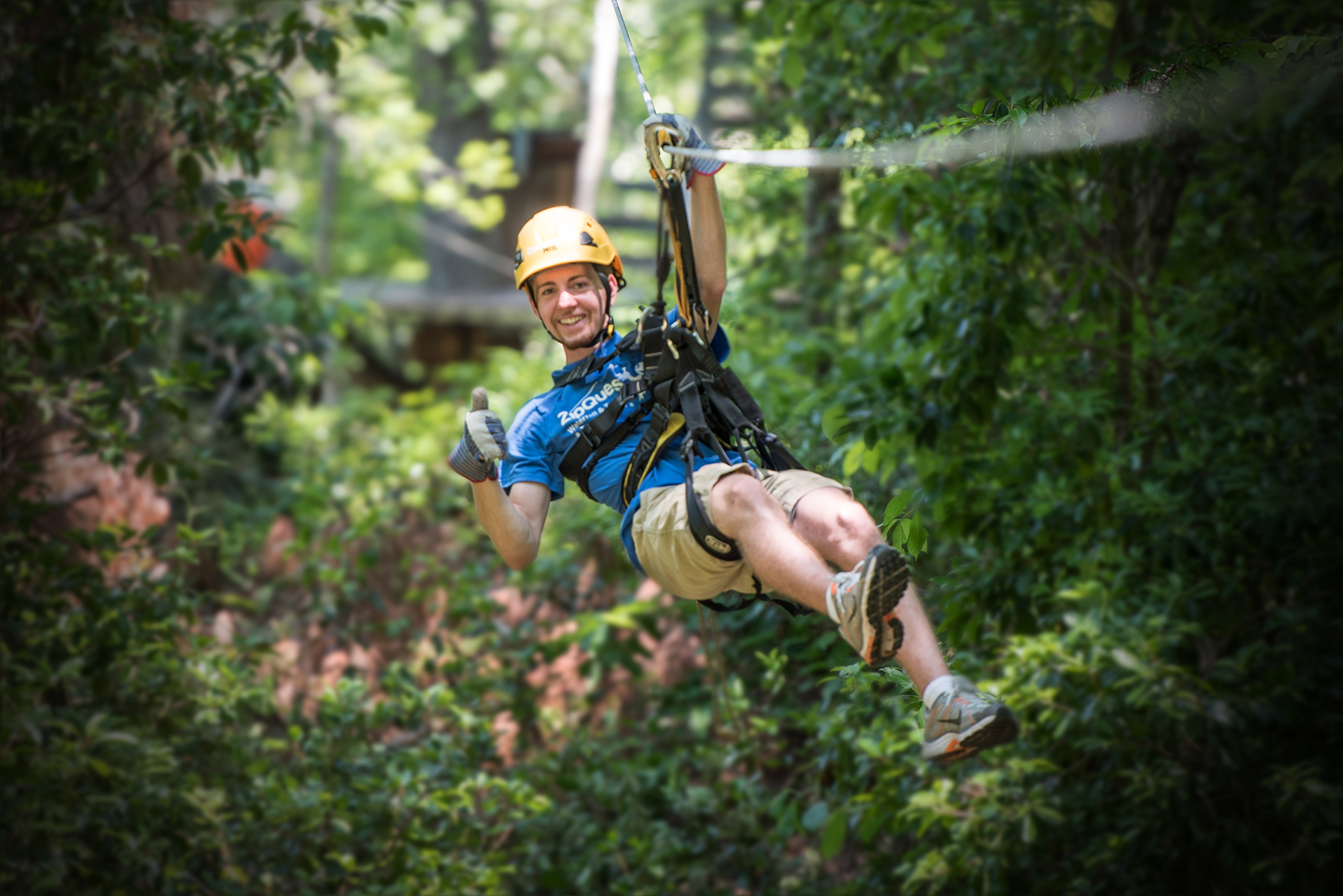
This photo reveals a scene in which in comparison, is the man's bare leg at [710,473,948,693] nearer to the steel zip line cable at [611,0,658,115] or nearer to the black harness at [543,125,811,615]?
the black harness at [543,125,811,615]

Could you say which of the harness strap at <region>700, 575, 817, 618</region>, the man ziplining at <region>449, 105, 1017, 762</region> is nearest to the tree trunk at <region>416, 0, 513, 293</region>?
the man ziplining at <region>449, 105, 1017, 762</region>

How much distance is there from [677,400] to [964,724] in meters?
1.05

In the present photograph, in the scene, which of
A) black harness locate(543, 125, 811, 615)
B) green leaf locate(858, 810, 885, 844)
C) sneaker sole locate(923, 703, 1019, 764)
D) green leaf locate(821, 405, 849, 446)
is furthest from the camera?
green leaf locate(858, 810, 885, 844)

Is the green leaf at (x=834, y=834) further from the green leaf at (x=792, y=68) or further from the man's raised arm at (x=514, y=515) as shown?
the green leaf at (x=792, y=68)

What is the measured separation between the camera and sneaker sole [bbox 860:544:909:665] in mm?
2336

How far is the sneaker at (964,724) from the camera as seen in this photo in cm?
231

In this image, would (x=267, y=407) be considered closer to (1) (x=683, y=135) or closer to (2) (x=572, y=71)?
(1) (x=683, y=135)

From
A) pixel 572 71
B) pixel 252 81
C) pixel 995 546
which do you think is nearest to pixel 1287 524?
pixel 995 546

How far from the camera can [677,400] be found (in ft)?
9.65

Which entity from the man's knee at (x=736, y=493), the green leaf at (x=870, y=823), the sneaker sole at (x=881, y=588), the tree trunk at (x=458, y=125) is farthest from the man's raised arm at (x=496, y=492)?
the tree trunk at (x=458, y=125)

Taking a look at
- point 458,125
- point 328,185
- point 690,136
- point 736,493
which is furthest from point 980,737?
point 458,125

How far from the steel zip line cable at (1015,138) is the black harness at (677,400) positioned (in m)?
0.23

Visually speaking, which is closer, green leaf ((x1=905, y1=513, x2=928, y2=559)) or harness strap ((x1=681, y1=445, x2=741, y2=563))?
harness strap ((x1=681, y1=445, x2=741, y2=563))

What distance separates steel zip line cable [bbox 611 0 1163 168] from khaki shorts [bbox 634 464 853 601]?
722mm
